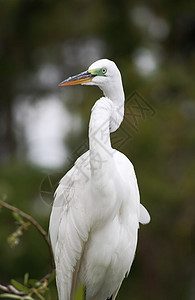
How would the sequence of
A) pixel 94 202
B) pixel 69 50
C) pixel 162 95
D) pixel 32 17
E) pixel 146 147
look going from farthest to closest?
1. pixel 69 50
2. pixel 32 17
3. pixel 162 95
4. pixel 146 147
5. pixel 94 202

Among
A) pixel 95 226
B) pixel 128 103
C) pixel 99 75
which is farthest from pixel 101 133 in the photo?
pixel 128 103

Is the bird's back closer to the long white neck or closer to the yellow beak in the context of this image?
the long white neck

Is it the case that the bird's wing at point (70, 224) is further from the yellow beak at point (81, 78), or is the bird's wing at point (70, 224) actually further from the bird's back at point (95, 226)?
the yellow beak at point (81, 78)

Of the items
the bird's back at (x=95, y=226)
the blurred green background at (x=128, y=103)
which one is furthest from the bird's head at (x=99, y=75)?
the blurred green background at (x=128, y=103)

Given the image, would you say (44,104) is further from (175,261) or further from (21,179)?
(175,261)

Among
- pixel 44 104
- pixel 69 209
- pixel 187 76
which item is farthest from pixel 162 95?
pixel 69 209

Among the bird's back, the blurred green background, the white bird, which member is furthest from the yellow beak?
the blurred green background

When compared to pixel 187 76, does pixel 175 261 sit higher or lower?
lower

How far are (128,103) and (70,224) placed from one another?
1904 millimetres

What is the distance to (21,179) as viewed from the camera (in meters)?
4.71

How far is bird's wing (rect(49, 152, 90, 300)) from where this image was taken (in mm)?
1949

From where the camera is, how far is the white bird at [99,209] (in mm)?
1798

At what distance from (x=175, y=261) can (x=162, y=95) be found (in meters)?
1.75

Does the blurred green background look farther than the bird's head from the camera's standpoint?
Yes
